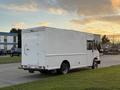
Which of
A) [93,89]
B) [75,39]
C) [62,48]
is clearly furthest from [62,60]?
[93,89]

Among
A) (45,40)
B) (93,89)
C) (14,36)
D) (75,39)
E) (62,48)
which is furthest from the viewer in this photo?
(14,36)

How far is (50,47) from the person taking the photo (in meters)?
17.5

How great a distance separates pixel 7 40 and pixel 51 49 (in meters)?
77.1

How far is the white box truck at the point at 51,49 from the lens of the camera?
17266 mm

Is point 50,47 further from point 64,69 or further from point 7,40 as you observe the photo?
point 7,40

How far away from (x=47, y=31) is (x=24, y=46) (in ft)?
6.80

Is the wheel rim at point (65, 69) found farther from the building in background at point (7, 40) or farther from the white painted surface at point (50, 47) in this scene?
the building in background at point (7, 40)

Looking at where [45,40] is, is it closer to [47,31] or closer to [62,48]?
[47,31]

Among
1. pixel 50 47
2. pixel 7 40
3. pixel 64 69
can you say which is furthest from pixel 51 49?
pixel 7 40

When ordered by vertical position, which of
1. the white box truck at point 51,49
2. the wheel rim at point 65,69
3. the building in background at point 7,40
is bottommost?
the wheel rim at point 65,69

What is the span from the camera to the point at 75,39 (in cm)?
1994

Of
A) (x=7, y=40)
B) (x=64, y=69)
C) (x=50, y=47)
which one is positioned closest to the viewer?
(x=50, y=47)

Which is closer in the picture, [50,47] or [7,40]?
[50,47]

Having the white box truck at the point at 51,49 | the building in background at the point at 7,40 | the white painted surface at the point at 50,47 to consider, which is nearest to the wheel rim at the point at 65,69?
the white box truck at the point at 51,49
